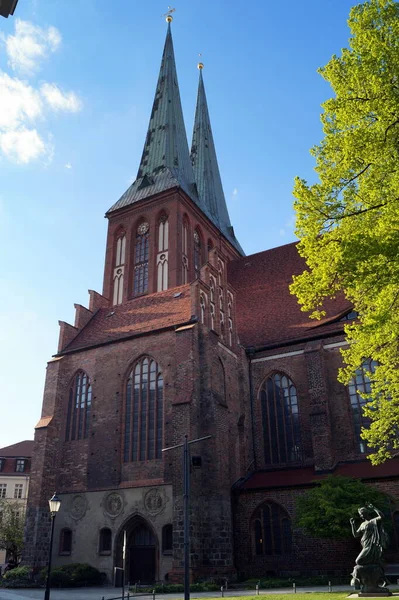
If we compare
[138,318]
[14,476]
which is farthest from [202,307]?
[14,476]

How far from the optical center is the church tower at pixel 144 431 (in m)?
20.5

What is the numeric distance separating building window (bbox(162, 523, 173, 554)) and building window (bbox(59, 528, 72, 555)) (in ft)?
17.2

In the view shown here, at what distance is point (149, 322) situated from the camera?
85.2ft

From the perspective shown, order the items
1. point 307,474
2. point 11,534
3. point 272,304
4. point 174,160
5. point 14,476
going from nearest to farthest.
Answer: point 307,474, point 272,304, point 11,534, point 174,160, point 14,476

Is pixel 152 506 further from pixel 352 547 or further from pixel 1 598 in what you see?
pixel 352 547

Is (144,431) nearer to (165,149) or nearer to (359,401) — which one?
(359,401)

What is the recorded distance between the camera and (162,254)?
3584 cm

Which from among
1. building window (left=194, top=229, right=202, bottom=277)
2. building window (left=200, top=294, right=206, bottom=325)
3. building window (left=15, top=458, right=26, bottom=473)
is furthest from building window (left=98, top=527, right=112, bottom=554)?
building window (left=15, top=458, right=26, bottom=473)

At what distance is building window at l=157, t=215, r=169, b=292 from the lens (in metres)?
34.9

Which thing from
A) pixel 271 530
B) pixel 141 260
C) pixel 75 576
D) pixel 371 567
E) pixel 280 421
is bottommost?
pixel 75 576

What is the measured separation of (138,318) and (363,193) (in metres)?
17.2

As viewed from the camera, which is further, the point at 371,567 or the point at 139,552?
the point at 139,552

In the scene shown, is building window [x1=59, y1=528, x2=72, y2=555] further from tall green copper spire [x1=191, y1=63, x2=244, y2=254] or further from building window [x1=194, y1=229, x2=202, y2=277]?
tall green copper spire [x1=191, y1=63, x2=244, y2=254]

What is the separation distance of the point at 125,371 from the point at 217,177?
2969cm
